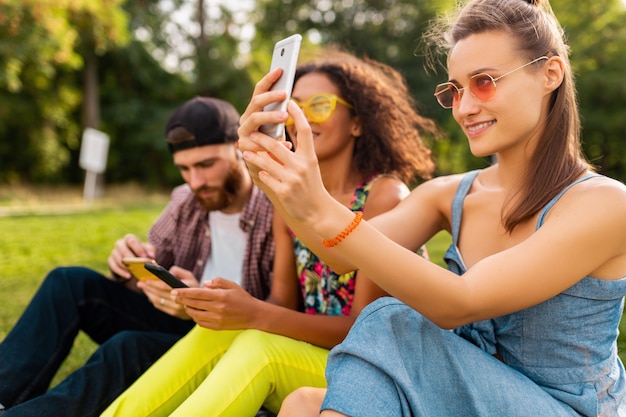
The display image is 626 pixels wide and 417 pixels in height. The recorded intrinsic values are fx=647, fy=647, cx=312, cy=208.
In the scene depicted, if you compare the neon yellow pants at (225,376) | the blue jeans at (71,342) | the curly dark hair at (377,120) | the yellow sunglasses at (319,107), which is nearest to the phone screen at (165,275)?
the neon yellow pants at (225,376)

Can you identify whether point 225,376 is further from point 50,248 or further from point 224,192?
point 50,248

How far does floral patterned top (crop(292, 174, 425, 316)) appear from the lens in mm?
2705

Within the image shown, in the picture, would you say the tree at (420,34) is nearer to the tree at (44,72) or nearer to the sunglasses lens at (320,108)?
the tree at (44,72)

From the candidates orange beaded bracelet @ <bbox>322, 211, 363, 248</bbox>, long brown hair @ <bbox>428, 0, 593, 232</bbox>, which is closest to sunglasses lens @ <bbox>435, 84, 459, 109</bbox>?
long brown hair @ <bbox>428, 0, 593, 232</bbox>

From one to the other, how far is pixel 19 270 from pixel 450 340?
572 cm

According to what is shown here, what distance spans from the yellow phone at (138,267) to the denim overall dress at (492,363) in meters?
1.39

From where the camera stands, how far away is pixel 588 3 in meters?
21.3

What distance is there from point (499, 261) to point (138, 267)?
180 cm

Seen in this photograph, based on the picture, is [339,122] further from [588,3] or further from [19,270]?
[588,3]

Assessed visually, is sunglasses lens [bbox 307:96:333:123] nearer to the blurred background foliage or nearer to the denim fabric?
the denim fabric

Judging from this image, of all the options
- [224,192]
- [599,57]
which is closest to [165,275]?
[224,192]

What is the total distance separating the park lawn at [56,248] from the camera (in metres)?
4.62

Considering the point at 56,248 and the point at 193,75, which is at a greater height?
the point at 193,75

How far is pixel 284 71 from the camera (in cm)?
182
